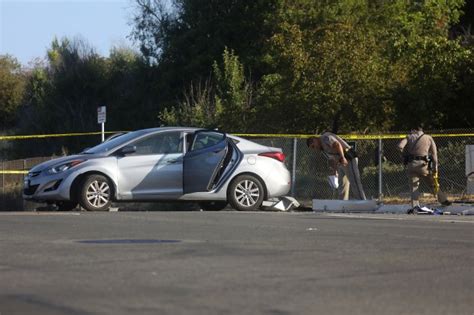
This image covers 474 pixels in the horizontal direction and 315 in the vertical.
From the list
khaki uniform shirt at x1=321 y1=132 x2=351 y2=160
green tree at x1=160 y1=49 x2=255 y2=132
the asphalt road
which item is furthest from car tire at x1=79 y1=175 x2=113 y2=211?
green tree at x1=160 y1=49 x2=255 y2=132

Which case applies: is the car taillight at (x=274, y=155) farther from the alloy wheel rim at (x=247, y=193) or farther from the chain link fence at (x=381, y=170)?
the chain link fence at (x=381, y=170)

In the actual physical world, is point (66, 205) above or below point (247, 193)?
below

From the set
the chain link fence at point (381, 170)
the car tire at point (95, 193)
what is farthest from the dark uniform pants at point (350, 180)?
the car tire at point (95, 193)

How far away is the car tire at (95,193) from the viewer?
596 inches

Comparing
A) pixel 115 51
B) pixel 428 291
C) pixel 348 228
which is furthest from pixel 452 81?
pixel 115 51

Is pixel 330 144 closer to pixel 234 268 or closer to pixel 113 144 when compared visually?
pixel 113 144

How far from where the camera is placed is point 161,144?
15.8m

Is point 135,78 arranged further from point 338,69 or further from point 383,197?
point 383,197

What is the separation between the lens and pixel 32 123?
43719 millimetres

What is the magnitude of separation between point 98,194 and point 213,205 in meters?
2.56

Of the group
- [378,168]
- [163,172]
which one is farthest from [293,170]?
[163,172]

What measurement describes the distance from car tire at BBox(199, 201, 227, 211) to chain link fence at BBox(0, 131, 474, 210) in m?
3.22

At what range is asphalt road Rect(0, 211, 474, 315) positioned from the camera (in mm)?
6297

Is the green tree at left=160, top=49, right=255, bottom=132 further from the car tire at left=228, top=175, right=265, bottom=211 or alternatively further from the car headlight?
the car headlight
